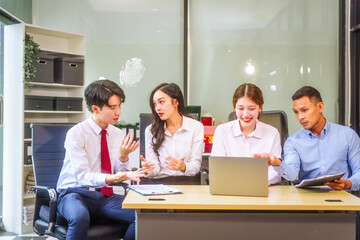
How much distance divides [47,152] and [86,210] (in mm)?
651

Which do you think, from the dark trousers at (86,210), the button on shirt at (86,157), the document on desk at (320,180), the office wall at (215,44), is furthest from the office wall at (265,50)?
the document on desk at (320,180)

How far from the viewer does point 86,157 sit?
2.48 m

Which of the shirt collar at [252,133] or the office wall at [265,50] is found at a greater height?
the office wall at [265,50]

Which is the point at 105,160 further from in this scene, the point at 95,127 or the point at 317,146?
the point at 317,146

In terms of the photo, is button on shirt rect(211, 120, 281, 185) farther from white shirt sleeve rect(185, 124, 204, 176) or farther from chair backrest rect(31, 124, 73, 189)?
chair backrest rect(31, 124, 73, 189)

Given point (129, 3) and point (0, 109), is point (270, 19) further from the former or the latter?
point (0, 109)

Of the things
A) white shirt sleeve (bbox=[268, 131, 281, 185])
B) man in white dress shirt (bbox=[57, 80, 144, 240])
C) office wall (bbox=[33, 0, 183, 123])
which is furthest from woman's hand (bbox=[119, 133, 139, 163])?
office wall (bbox=[33, 0, 183, 123])

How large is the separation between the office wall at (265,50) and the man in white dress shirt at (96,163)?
284 cm

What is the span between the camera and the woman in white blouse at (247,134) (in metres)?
2.52

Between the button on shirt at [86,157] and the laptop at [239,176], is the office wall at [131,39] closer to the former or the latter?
the button on shirt at [86,157]

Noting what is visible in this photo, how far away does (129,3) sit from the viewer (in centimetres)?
534

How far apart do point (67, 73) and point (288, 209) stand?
3175 millimetres

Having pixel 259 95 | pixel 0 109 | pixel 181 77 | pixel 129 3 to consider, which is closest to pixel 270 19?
pixel 181 77

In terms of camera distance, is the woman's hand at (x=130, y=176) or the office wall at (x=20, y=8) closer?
the woman's hand at (x=130, y=176)
